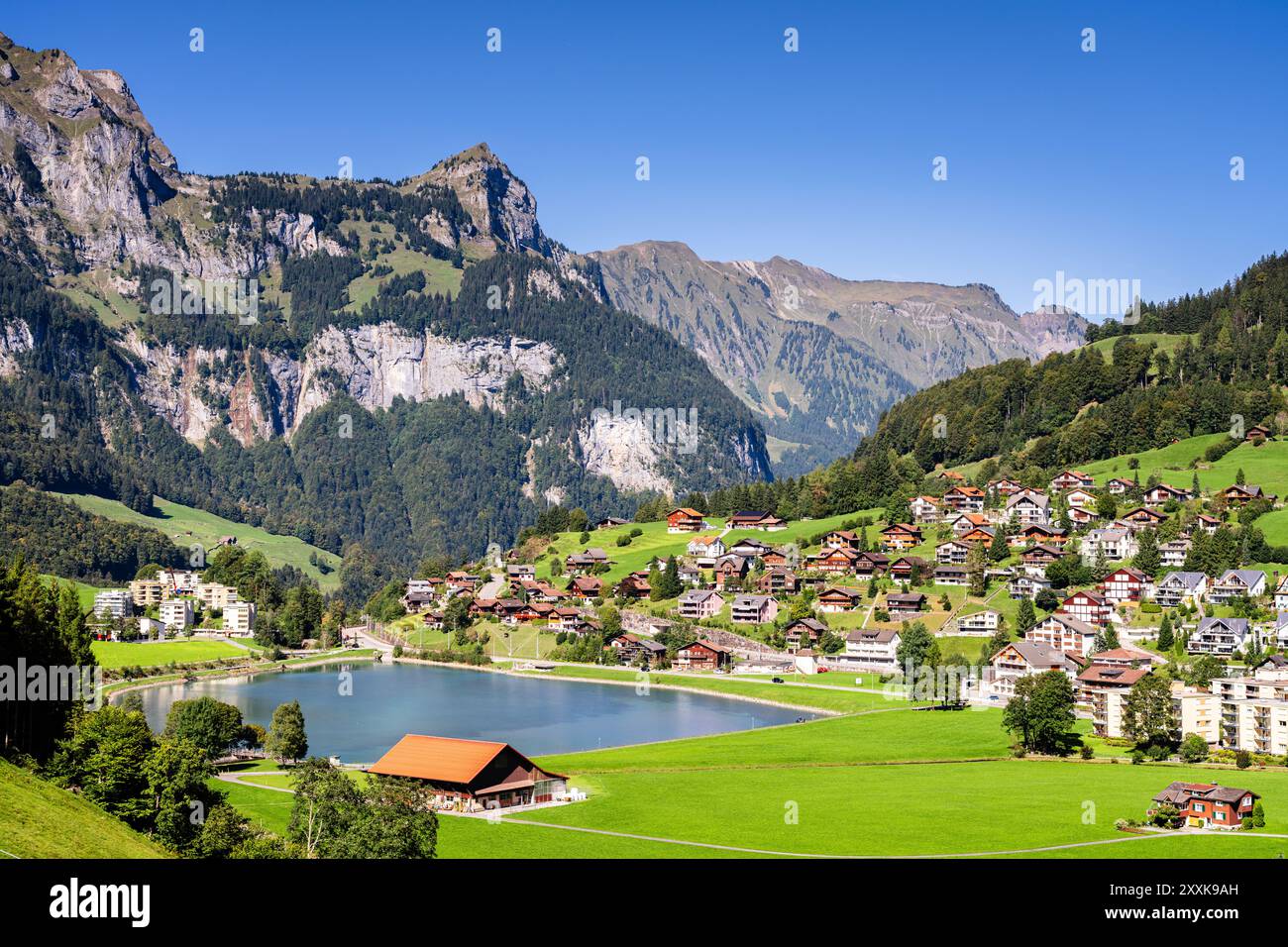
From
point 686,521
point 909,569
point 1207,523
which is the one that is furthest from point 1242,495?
point 686,521

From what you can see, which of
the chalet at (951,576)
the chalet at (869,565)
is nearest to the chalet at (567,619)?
the chalet at (869,565)

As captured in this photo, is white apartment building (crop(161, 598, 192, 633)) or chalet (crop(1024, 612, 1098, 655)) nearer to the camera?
chalet (crop(1024, 612, 1098, 655))

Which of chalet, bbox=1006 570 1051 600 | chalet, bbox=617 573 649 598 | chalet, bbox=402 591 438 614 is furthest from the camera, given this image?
chalet, bbox=402 591 438 614

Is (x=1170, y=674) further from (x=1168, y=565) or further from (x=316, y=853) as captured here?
(x=316, y=853)

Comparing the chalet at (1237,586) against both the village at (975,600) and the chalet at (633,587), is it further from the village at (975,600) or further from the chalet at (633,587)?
the chalet at (633,587)

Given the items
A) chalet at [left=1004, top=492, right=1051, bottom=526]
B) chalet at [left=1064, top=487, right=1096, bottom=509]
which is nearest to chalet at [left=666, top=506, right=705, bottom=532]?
chalet at [left=1004, top=492, right=1051, bottom=526]

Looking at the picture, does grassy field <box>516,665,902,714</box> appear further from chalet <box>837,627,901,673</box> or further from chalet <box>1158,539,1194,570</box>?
chalet <box>1158,539,1194,570</box>
